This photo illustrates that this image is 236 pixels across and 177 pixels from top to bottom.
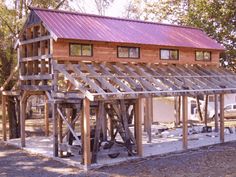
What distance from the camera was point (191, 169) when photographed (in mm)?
13227

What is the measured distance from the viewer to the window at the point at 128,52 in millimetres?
17812

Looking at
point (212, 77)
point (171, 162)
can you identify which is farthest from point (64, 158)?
point (212, 77)

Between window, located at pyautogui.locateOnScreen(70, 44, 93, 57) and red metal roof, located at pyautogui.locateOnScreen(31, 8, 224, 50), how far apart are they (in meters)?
0.45

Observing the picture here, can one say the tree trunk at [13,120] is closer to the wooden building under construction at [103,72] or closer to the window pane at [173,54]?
the wooden building under construction at [103,72]

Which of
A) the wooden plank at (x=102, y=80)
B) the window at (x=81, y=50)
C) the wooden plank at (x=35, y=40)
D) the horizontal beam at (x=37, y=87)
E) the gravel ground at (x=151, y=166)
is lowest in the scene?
the gravel ground at (x=151, y=166)

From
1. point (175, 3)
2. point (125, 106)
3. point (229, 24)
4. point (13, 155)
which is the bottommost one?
point (13, 155)

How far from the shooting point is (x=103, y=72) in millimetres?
16109

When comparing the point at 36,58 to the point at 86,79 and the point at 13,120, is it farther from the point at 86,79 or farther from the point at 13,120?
the point at 13,120

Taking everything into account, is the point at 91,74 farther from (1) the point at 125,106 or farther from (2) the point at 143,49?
(2) the point at 143,49

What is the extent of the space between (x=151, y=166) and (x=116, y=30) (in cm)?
739

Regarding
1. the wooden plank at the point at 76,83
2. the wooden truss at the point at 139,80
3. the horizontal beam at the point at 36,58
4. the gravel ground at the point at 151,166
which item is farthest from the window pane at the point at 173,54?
the horizontal beam at the point at 36,58

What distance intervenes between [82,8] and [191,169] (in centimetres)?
1953

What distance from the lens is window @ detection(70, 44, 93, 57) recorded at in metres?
16.0

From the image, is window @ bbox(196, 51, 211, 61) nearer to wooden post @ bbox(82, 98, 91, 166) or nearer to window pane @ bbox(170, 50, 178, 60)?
window pane @ bbox(170, 50, 178, 60)
